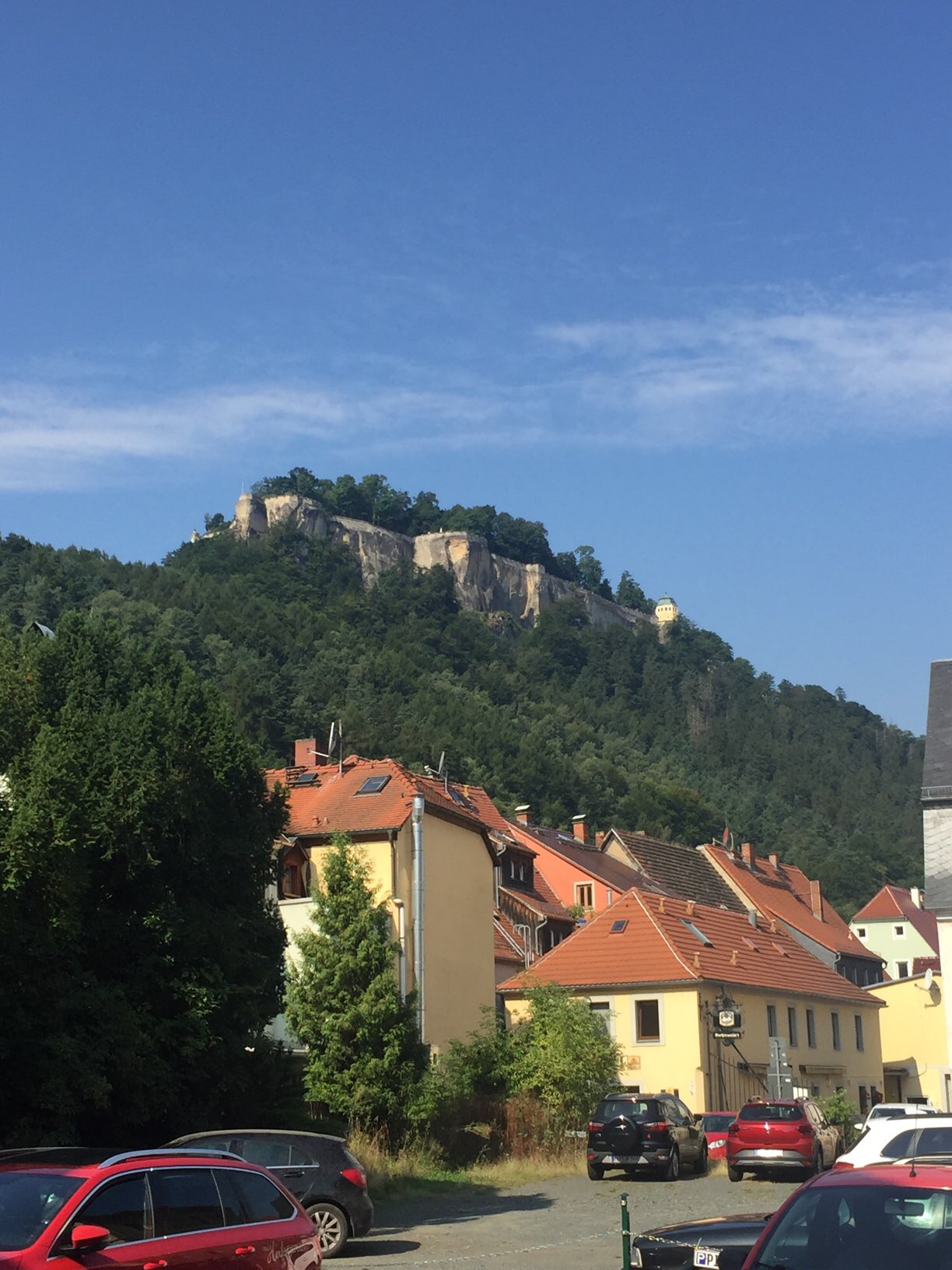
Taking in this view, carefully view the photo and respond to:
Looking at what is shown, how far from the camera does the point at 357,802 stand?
127 ft

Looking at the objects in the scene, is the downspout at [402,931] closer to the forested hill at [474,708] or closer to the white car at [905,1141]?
the white car at [905,1141]

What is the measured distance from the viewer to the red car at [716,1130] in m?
32.4

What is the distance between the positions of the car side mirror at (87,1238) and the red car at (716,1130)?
24600 mm

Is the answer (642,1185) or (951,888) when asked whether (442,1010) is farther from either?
(951,888)

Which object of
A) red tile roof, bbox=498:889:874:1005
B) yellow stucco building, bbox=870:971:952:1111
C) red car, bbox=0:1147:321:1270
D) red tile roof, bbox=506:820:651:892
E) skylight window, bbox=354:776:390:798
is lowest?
yellow stucco building, bbox=870:971:952:1111

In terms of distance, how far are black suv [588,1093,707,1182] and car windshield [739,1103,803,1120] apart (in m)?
1.34

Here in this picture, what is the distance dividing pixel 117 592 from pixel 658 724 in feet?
275

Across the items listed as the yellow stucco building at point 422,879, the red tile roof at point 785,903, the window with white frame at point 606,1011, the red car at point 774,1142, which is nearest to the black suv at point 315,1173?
the red car at point 774,1142

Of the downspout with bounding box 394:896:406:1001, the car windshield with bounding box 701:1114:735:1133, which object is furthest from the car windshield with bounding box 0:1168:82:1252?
the car windshield with bounding box 701:1114:735:1133

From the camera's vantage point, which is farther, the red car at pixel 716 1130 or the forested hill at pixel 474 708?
the forested hill at pixel 474 708

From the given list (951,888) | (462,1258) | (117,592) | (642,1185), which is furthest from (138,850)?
(117,592)

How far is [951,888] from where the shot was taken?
1085 inches

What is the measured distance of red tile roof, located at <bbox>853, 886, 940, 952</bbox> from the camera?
101125 millimetres

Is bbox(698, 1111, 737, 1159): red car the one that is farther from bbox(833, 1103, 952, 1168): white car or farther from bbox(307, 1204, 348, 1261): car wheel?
bbox(307, 1204, 348, 1261): car wheel
